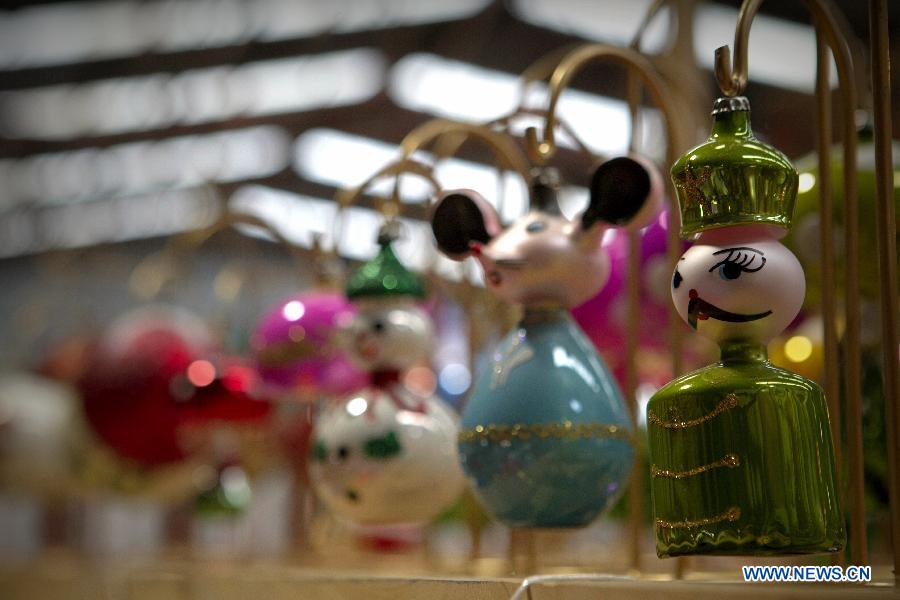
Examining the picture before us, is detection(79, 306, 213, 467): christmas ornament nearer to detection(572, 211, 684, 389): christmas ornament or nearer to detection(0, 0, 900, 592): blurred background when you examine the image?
detection(0, 0, 900, 592): blurred background

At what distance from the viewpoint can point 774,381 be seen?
2.56 feet

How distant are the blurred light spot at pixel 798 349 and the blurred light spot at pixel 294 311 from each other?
589mm

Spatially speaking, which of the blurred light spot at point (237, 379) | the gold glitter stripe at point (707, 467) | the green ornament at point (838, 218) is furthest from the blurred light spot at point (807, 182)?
the blurred light spot at point (237, 379)

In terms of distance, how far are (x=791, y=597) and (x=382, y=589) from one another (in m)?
0.40

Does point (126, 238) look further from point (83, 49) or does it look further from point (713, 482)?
point (713, 482)

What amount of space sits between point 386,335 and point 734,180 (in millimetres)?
552

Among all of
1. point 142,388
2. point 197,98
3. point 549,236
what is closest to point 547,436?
point 549,236

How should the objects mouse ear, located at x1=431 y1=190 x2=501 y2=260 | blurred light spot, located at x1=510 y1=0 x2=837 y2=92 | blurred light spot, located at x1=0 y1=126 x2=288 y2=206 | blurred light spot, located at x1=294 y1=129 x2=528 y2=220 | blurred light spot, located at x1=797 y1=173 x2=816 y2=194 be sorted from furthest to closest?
1. blurred light spot, located at x1=0 y1=126 x2=288 y2=206
2. blurred light spot, located at x1=294 y1=129 x2=528 y2=220
3. blurred light spot, located at x1=510 y1=0 x2=837 y2=92
4. blurred light spot, located at x1=797 y1=173 x2=816 y2=194
5. mouse ear, located at x1=431 y1=190 x2=501 y2=260

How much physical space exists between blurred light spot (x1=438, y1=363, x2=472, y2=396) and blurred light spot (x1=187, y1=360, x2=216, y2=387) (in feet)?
1.95

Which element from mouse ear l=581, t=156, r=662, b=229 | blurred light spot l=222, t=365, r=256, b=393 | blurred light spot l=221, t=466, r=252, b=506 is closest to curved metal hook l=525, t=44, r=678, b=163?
mouse ear l=581, t=156, r=662, b=229

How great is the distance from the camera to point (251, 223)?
1.62 meters

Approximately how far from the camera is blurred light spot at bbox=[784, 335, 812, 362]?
1224mm

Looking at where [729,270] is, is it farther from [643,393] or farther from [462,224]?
[643,393]

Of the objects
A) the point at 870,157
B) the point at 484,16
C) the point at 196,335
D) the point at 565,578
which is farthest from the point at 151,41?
the point at 565,578
